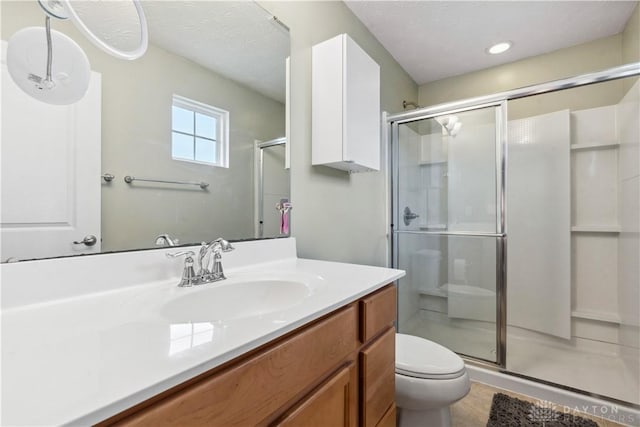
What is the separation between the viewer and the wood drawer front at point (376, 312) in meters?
0.84

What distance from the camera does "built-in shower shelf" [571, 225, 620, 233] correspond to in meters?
2.04

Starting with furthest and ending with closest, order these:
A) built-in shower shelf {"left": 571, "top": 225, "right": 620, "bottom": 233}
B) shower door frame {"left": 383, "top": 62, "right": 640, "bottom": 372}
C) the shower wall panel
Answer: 1. the shower wall panel
2. built-in shower shelf {"left": 571, "top": 225, "right": 620, "bottom": 233}
3. shower door frame {"left": 383, "top": 62, "right": 640, "bottom": 372}

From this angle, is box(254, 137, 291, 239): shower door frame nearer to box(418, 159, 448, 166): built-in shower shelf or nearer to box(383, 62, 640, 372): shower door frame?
box(383, 62, 640, 372): shower door frame

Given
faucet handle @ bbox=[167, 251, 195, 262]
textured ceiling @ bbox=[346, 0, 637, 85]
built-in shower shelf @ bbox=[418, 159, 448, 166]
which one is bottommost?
faucet handle @ bbox=[167, 251, 195, 262]

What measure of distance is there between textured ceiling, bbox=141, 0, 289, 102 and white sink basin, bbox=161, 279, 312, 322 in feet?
2.59

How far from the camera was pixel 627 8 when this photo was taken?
1.77 meters

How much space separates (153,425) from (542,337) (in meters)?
2.79

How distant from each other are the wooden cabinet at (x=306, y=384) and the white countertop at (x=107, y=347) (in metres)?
0.03

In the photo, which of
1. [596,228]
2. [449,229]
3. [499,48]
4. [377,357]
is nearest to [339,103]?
[377,357]

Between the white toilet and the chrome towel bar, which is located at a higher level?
the chrome towel bar

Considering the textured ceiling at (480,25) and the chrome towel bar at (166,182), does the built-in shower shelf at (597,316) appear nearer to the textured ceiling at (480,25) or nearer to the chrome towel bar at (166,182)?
the textured ceiling at (480,25)

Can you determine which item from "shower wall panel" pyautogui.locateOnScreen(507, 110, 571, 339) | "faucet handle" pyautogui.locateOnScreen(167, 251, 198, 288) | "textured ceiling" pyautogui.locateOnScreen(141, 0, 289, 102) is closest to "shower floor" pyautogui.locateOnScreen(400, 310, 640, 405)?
"shower wall panel" pyautogui.locateOnScreen(507, 110, 571, 339)

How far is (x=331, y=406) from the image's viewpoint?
2.28 ft

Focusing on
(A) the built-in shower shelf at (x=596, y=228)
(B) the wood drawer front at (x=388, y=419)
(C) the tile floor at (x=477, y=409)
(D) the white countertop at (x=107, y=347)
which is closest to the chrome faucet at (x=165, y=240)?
(D) the white countertop at (x=107, y=347)
